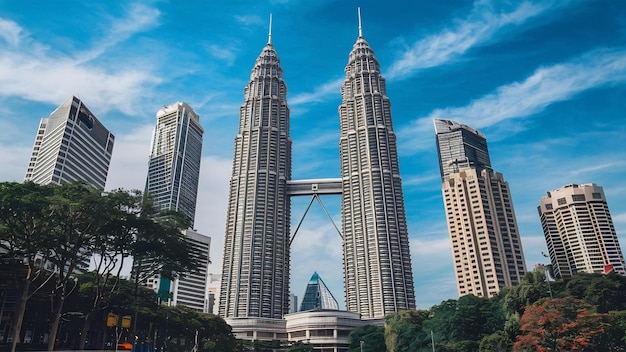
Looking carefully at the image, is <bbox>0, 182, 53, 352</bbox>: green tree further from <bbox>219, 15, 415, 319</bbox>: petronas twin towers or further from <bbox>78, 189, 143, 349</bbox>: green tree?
<bbox>219, 15, 415, 319</bbox>: petronas twin towers

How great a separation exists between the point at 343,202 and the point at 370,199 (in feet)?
40.0

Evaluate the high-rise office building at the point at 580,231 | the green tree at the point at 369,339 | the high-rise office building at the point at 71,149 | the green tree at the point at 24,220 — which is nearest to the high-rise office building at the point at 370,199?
the green tree at the point at 369,339

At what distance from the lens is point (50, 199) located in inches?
1822

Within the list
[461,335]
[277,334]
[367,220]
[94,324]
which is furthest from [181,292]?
[461,335]

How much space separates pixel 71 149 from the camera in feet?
520

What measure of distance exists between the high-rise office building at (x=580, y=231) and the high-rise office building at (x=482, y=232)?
2276cm

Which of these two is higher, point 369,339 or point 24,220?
point 24,220

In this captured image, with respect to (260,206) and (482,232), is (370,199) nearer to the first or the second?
(260,206)

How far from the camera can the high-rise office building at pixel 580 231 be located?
171 meters

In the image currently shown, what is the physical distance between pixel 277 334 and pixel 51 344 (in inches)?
3766

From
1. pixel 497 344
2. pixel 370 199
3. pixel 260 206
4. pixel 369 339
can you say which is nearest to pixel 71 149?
pixel 260 206

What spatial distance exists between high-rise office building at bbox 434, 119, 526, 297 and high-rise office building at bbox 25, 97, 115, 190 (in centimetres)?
13133

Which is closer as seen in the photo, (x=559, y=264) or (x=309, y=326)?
(x=309, y=326)

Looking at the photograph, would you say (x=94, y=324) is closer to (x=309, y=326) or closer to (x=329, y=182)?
(x=309, y=326)
